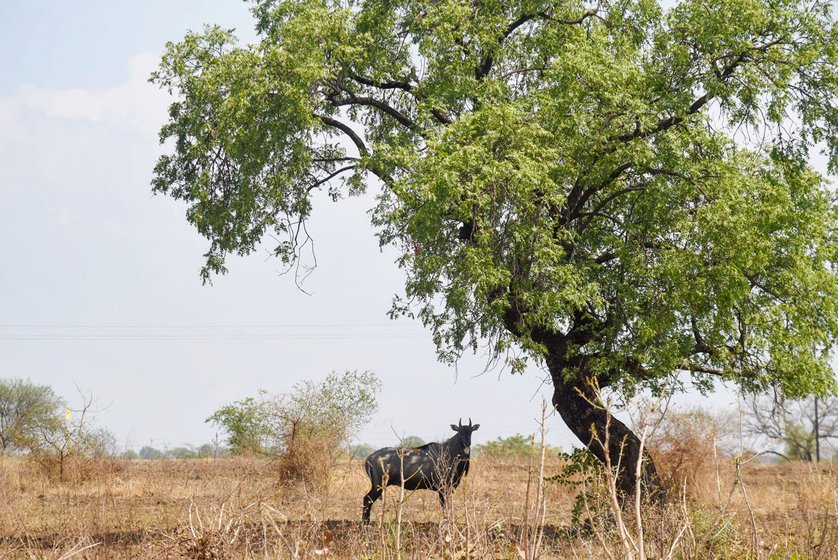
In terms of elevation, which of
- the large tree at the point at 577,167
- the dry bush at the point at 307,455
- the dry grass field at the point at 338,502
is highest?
the large tree at the point at 577,167

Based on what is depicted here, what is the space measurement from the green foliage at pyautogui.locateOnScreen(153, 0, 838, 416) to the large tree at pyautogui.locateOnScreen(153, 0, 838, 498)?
49 mm

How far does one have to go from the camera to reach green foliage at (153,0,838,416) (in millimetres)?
14430

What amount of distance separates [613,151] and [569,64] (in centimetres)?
169

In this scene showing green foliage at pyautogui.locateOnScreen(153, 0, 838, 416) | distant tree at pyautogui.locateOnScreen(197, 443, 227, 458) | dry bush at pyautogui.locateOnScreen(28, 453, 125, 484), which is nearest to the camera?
green foliage at pyautogui.locateOnScreen(153, 0, 838, 416)

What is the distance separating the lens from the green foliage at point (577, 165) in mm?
14430

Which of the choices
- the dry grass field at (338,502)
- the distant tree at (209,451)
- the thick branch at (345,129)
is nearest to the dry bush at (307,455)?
the dry grass field at (338,502)

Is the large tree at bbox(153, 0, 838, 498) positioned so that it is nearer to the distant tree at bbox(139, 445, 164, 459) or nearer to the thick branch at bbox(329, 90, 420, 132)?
the thick branch at bbox(329, 90, 420, 132)

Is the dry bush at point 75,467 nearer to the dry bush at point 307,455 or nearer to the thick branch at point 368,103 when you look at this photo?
the dry bush at point 307,455

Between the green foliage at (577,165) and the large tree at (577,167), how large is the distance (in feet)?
0.16

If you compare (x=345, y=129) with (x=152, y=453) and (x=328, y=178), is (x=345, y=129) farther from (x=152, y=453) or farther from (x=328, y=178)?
(x=152, y=453)

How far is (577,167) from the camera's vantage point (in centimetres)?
1528

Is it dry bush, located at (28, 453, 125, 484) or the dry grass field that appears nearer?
the dry grass field

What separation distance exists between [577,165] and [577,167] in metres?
0.05

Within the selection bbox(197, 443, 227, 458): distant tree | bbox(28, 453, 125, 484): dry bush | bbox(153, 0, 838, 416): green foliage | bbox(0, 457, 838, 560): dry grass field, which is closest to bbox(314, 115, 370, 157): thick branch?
bbox(153, 0, 838, 416): green foliage
